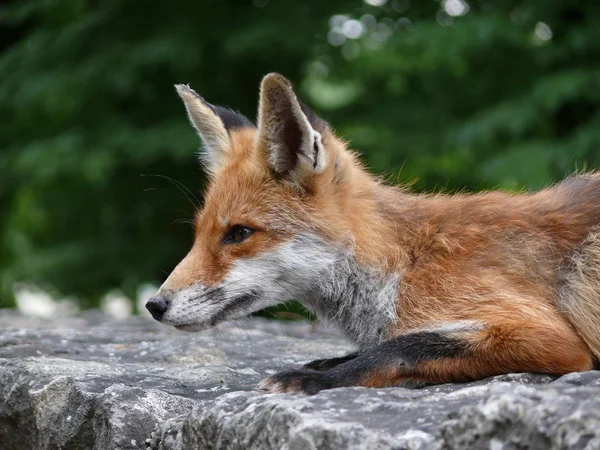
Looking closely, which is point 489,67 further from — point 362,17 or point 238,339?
point 238,339

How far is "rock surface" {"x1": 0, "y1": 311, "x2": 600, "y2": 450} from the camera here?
2734 millimetres

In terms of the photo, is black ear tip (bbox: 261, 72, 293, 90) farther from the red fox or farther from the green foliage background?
the green foliage background

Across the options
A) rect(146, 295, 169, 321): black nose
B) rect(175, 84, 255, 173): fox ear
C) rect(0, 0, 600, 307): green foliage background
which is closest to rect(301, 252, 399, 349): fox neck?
rect(146, 295, 169, 321): black nose

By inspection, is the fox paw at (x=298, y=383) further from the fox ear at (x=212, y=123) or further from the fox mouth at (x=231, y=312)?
the fox ear at (x=212, y=123)

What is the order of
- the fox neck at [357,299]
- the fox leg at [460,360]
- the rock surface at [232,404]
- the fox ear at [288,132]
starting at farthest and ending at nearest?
the fox ear at [288,132]
the fox neck at [357,299]
the fox leg at [460,360]
the rock surface at [232,404]

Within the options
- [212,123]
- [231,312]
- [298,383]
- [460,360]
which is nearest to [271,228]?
[231,312]

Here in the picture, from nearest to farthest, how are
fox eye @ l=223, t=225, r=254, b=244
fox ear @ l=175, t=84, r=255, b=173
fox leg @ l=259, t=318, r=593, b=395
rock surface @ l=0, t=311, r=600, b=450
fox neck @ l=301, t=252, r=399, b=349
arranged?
rock surface @ l=0, t=311, r=600, b=450, fox leg @ l=259, t=318, r=593, b=395, fox neck @ l=301, t=252, r=399, b=349, fox eye @ l=223, t=225, r=254, b=244, fox ear @ l=175, t=84, r=255, b=173

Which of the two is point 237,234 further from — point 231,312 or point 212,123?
point 212,123

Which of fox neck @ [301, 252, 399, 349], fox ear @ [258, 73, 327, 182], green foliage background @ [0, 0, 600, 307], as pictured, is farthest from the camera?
green foliage background @ [0, 0, 600, 307]

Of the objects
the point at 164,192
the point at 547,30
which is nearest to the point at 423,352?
the point at 547,30

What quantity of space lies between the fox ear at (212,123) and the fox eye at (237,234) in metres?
0.82

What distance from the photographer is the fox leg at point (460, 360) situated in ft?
12.7

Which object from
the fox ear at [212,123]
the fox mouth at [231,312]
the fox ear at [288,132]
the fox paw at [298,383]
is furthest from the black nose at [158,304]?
the fox ear at [212,123]

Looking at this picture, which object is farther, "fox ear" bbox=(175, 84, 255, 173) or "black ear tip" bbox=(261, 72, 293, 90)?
"fox ear" bbox=(175, 84, 255, 173)
